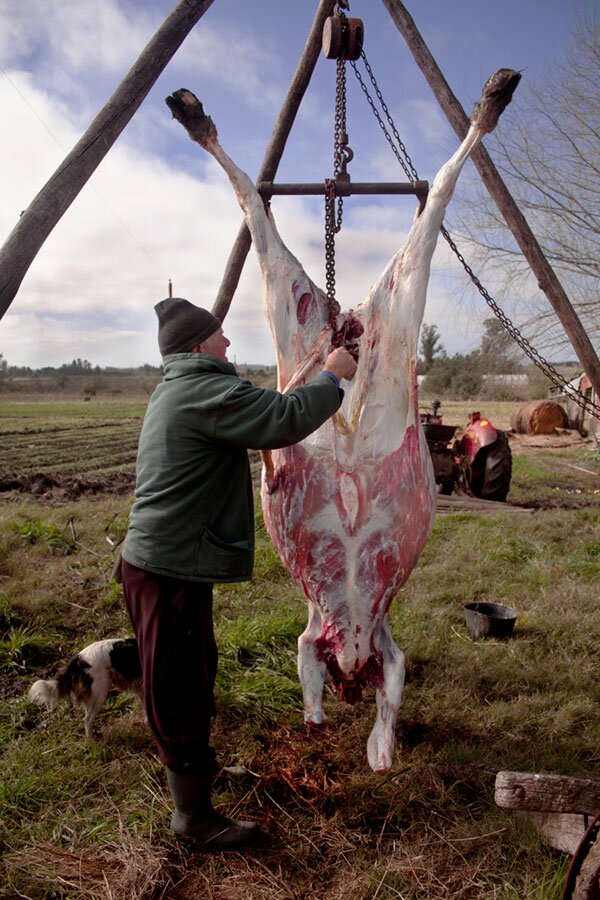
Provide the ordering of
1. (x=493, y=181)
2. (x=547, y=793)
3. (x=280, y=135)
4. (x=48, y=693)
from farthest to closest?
(x=280, y=135), (x=493, y=181), (x=48, y=693), (x=547, y=793)

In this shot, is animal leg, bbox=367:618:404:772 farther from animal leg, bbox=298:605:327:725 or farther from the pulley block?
the pulley block

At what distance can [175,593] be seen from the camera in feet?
8.20

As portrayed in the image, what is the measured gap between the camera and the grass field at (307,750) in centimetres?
248

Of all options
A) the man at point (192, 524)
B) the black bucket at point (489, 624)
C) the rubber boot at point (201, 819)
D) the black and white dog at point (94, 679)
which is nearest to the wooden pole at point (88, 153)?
the man at point (192, 524)

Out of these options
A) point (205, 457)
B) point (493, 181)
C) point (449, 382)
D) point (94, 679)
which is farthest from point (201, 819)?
point (449, 382)

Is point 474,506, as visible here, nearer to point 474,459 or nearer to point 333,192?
point 474,459

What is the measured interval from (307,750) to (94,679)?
3.86 feet

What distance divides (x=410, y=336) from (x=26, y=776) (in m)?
2.76

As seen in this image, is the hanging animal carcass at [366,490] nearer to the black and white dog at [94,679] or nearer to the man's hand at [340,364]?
the man's hand at [340,364]

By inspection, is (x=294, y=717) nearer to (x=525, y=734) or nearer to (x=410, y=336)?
(x=525, y=734)

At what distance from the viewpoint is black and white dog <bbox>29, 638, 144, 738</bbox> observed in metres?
3.33

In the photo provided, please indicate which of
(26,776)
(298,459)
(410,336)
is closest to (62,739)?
(26,776)

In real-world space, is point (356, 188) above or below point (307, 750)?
above

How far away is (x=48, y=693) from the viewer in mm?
3398
